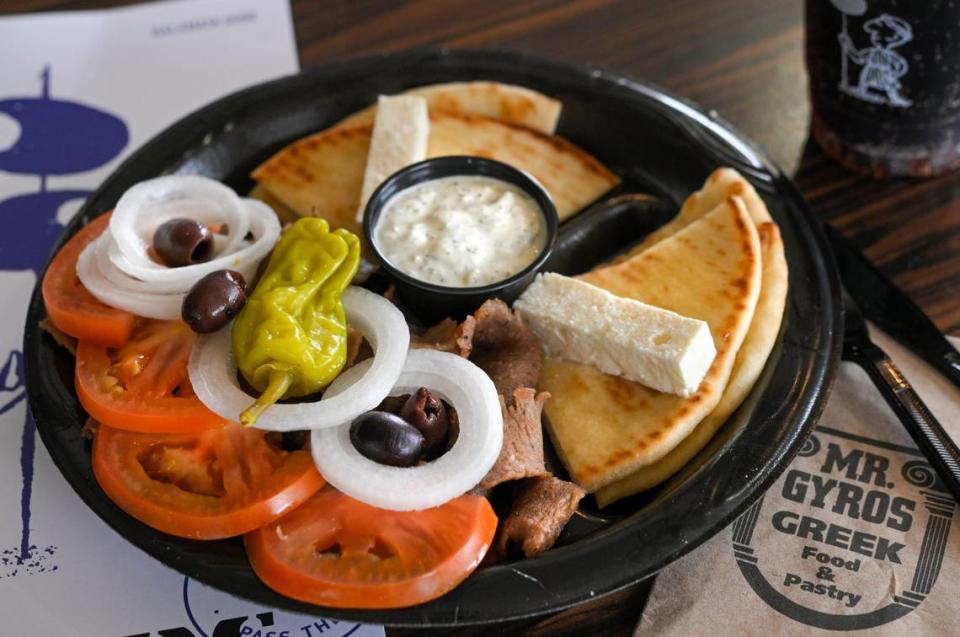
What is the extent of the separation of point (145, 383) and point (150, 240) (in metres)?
0.54

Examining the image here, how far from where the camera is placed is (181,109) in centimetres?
424

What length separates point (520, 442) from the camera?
257cm

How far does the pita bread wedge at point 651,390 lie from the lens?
2682 mm

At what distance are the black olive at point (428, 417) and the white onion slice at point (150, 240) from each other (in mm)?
698

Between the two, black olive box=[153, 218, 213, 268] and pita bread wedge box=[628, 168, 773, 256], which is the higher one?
black olive box=[153, 218, 213, 268]

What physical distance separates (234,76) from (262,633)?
8.41 feet

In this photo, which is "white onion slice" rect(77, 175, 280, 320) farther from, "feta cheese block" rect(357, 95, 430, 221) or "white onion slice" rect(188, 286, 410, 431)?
"feta cheese block" rect(357, 95, 430, 221)

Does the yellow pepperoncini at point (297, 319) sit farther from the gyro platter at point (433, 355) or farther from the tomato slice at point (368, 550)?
the tomato slice at point (368, 550)

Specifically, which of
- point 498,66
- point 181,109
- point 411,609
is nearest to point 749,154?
point 498,66

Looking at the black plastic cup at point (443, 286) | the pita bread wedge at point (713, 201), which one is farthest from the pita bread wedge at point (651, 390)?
the black plastic cup at point (443, 286)

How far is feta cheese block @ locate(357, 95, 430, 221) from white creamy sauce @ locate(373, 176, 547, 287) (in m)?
0.19

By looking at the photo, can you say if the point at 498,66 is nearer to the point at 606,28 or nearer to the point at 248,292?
the point at 606,28

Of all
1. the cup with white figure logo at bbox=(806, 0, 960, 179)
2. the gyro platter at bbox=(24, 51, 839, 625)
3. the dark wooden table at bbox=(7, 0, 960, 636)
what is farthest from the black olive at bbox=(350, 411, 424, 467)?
the cup with white figure logo at bbox=(806, 0, 960, 179)

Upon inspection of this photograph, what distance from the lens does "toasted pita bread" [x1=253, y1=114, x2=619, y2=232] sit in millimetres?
3422
